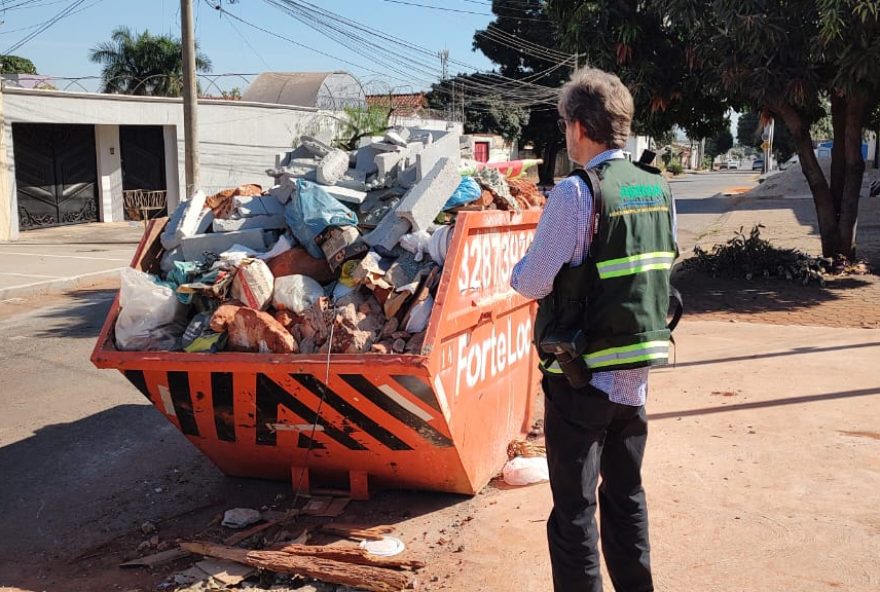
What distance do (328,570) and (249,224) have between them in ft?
6.33

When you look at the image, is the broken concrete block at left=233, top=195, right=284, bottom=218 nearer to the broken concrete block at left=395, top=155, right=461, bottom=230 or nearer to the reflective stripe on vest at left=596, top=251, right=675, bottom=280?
the broken concrete block at left=395, top=155, right=461, bottom=230

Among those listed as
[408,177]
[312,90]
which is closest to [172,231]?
[408,177]

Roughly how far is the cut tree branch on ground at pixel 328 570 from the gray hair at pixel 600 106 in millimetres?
1895

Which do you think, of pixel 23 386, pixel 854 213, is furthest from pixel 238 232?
pixel 854 213

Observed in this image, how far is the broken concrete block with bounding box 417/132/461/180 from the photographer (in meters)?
4.58

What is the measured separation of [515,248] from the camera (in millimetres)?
4773

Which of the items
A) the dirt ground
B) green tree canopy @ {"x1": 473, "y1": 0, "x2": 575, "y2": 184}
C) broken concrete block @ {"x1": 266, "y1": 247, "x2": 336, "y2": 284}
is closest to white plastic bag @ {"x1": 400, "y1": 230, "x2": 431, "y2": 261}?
broken concrete block @ {"x1": 266, "y1": 247, "x2": 336, "y2": 284}

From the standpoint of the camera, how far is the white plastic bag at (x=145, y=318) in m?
4.02

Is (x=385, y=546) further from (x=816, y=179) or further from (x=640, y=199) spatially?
(x=816, y=179)

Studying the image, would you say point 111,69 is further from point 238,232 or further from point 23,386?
point 238,232

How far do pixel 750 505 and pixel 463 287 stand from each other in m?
1.65

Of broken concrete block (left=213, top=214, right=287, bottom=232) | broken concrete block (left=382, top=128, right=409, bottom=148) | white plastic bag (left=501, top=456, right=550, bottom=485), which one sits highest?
broken concrete block (left=382, top=128, right=409, bottom=148)

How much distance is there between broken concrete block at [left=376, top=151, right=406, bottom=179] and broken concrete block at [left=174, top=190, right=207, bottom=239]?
39.8 inches

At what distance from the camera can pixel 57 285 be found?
12.2m
